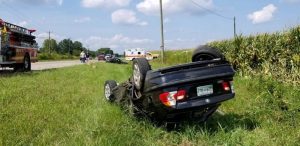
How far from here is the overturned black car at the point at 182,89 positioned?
6.14 metres

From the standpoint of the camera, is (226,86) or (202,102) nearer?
(202,102)

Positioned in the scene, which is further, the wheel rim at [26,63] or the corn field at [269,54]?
the wheel rim at [26,63]

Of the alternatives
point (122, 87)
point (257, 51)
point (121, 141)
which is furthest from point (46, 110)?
point (257, 51)

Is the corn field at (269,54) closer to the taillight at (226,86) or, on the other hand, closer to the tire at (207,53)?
the tire at (207,53)

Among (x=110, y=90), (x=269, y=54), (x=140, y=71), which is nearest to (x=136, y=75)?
(x=140, y=71)

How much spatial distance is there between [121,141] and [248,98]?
5956 mm

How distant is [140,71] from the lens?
6660 millimetres

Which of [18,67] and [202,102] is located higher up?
[18,67]

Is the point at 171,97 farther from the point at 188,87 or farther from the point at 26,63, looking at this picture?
the point at 26,63

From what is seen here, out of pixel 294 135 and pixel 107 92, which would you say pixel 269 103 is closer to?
pixel 294 135

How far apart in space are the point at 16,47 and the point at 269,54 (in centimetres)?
1193

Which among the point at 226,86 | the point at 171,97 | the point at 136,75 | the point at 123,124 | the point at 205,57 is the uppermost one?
the point at 205,57

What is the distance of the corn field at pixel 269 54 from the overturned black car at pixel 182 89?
6.42 m

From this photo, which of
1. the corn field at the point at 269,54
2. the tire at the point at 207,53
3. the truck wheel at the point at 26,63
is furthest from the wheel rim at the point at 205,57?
the truck wheel at the point at 26,63
